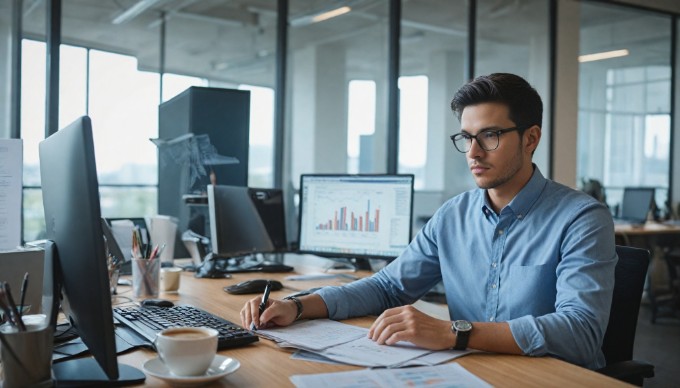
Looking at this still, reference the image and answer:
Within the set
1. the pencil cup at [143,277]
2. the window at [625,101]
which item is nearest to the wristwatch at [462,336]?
the pencil cup at [143,277]

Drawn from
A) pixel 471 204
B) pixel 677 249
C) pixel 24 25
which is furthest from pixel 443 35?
pixel 471 204

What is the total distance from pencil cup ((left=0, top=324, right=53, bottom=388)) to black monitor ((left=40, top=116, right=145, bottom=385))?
7cm

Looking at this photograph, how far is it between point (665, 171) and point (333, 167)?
12.4ft

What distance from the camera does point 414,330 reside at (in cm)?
131

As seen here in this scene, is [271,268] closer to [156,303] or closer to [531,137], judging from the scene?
[156,303]

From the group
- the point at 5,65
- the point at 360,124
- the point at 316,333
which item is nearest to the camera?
the point at 316,333

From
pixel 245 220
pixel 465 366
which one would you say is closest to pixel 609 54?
pixel 245 220

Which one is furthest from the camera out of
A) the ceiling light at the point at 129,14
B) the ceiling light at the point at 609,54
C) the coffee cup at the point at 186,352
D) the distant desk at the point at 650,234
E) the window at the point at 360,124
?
the ceiling light at the point at 609,54

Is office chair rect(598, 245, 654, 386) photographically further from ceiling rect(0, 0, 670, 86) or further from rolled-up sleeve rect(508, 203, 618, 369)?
ceiling rect(0, 0, 670, 86)

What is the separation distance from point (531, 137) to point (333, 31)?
5.90 m

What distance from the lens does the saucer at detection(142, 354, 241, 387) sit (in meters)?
1.07

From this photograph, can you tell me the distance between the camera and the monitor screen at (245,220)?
2559 millimetres

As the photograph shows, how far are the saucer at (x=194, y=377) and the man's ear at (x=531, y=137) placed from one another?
0.99 meters

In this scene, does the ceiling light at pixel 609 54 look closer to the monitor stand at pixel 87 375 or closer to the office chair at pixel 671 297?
the office chair at pixel 671 297
